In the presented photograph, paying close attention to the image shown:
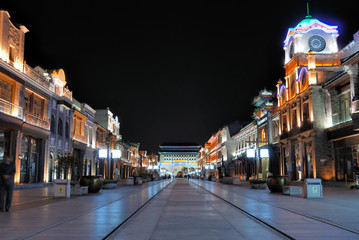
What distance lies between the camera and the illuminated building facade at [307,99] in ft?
126

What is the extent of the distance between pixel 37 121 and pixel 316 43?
105 ft

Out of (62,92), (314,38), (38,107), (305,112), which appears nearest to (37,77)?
(38,107)

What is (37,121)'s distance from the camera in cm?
3478

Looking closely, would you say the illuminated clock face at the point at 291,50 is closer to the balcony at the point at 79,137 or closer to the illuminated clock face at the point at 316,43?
the illuminated clock face at the point at 316,43

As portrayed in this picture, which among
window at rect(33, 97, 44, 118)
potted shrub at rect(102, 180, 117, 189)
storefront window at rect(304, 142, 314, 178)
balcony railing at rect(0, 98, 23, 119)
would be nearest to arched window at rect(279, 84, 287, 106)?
storefront window at rect(304, 142, 314, 178)

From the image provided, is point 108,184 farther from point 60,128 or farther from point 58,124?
point 60,128

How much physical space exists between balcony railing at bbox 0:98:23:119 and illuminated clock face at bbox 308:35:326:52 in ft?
106

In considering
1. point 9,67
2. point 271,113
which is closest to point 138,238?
point 9,67

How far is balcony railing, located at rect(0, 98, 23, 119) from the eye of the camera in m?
28.1

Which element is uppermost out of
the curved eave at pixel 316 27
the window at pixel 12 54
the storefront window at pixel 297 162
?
the curved eave at pixel 316 27

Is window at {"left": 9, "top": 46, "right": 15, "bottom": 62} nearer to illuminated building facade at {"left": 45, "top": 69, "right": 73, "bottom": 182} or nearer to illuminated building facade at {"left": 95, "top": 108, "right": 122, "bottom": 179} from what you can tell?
illuminated building facade at {"left": 45, "top": 69, "right": 73, "bottom": 182}

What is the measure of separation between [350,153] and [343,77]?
7.10 metres

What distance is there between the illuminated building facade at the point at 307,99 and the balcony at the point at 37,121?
2753cm

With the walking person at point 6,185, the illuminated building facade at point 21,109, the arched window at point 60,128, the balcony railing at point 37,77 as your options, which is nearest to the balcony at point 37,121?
the illuminated building facade at point 21,109
